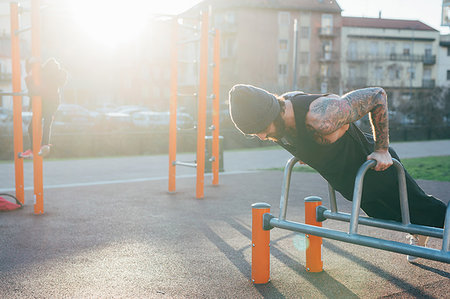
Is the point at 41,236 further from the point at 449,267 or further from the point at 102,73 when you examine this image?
the point at 102,73

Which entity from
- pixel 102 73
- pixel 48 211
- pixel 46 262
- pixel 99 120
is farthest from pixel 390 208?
pixel 102 73

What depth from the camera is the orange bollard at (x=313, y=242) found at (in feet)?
11.5

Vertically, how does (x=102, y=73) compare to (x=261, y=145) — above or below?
above

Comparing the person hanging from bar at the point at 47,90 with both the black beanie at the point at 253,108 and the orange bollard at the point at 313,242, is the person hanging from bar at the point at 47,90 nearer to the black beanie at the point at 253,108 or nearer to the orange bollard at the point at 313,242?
the orange bollard at the point at 313,242

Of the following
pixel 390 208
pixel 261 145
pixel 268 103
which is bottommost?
pixel 261 145

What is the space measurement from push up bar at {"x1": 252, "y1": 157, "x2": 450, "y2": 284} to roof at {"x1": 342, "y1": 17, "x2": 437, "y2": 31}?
170 feet

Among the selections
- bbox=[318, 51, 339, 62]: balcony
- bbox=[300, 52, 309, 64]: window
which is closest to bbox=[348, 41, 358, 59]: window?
bbox=[318, 51, 339, 62]: balcony

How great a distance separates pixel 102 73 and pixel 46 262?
4456 cm

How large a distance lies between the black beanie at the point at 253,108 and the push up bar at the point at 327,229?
0.65 meters

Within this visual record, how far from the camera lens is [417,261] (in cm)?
383

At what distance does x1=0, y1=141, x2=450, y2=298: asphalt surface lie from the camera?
3.23 meters

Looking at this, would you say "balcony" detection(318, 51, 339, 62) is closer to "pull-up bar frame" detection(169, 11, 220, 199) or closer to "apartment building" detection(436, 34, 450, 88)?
"apartment building" detection(436, 34, 450, 88)

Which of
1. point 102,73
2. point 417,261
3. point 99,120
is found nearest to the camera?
point 417,261

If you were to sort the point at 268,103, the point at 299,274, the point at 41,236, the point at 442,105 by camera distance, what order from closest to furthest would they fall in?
1. the point at 268,103
2. the point at 299,274
3. the point at 41,236
4. the point at 442,105
